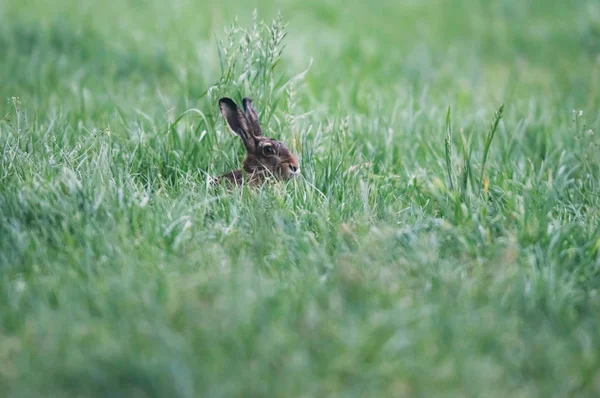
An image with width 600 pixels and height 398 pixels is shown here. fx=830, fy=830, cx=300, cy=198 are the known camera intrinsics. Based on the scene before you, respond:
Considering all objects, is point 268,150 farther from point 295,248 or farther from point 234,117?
point 295,248

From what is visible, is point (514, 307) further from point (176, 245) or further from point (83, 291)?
point (83, 291)

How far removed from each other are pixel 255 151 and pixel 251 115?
0.66 ft

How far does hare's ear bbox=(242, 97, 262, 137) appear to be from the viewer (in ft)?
14.8

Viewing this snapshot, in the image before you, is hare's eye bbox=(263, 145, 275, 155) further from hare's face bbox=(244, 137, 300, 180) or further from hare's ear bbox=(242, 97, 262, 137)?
hare's ear bbox=(242, 97, 262, 137)

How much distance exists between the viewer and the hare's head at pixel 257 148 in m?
4.45

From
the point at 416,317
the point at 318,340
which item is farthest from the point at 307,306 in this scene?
the point at 416,317

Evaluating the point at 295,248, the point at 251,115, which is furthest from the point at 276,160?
the point at 295,248

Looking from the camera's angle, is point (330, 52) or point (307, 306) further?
point (330, 52)

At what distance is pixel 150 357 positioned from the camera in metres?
2.83

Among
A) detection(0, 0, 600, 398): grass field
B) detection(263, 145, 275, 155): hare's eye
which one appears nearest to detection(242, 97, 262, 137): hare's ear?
detection(263, 145, 275, 155): hare's eye

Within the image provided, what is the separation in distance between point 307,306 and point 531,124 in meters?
3.18

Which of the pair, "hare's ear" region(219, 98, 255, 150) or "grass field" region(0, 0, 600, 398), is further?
"hare's ear" region(219, 98, 255, 150)

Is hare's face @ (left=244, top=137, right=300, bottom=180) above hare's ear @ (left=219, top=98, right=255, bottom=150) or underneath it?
underneath

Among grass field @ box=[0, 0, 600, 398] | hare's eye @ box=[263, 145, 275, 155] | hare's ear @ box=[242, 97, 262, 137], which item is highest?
hare's ear @ box=[242, 97, 262, 137]
